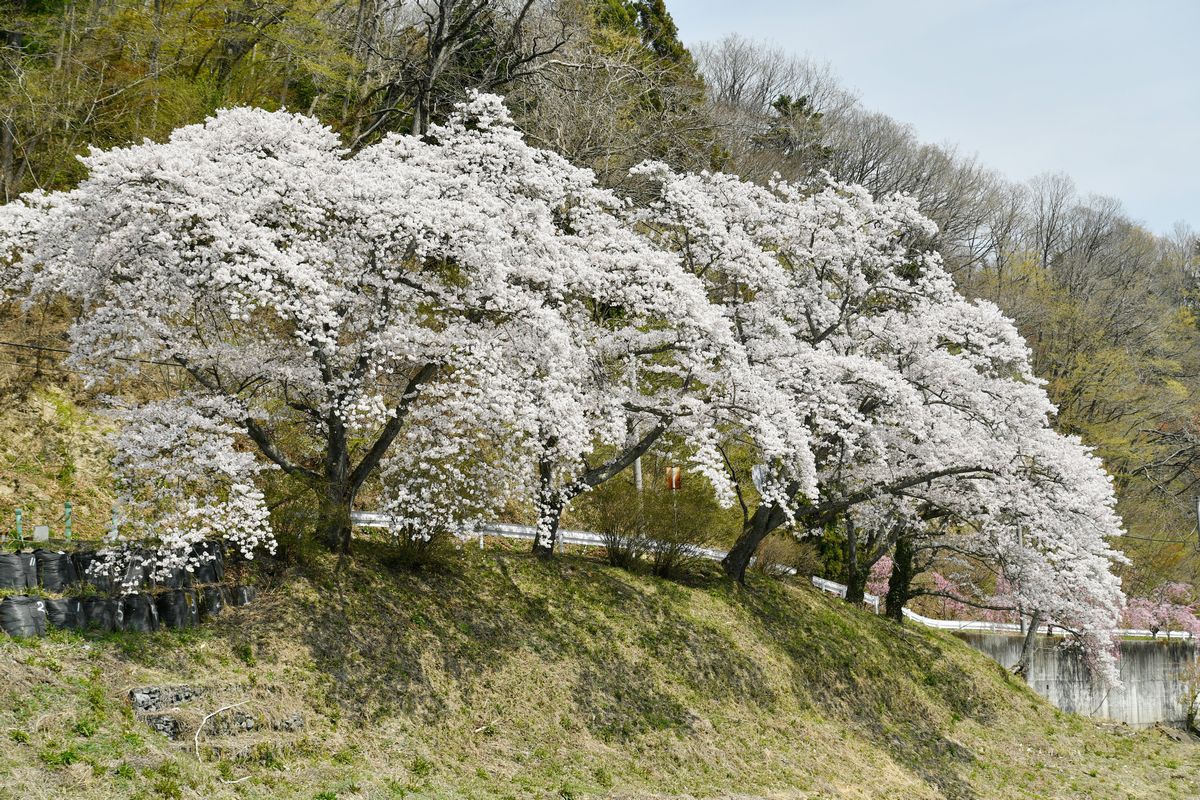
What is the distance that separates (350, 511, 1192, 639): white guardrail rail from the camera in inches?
650

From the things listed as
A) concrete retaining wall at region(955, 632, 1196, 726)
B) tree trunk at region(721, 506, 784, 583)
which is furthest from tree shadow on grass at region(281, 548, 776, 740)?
concrete retaining wall at region(955, 632, 1196, 726)

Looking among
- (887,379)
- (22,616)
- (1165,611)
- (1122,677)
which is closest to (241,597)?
(22,616)

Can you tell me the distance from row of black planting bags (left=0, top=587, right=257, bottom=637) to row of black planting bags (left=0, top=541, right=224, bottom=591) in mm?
209

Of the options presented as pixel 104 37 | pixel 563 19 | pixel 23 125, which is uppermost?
pixel 563 19

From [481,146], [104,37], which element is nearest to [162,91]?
[104,37]

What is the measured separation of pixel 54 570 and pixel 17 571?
0.39 meters

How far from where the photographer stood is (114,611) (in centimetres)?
1084

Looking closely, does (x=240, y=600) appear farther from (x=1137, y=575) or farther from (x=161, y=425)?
(x=1137, y=575)

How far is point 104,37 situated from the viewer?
2067 centimetres

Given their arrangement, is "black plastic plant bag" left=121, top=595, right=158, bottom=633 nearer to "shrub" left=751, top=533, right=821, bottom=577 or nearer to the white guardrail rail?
the white guardrail rail

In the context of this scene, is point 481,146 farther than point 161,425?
Yes

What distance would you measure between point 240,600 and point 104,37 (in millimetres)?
14097

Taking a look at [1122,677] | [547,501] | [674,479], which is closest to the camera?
[547,501]

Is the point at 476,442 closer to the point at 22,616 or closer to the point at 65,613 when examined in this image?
the point at 65,613
